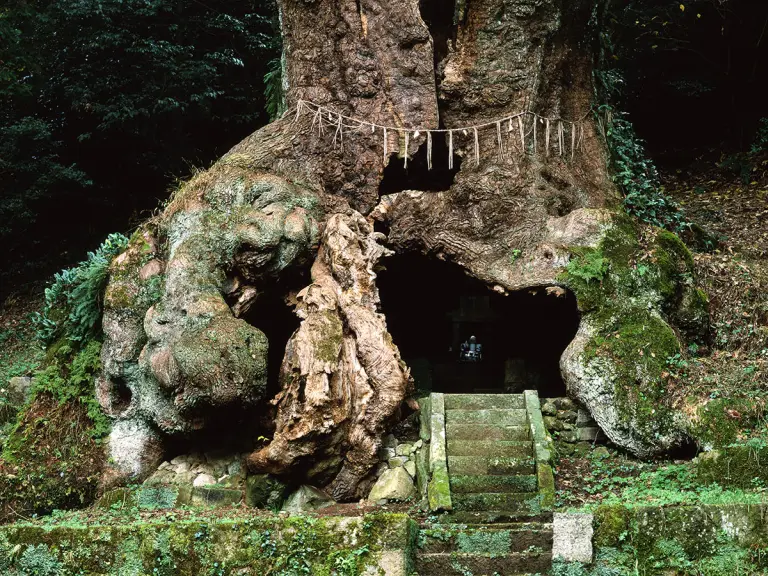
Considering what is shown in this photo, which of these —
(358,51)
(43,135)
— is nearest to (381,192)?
(358,51)

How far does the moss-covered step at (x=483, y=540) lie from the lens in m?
6.99

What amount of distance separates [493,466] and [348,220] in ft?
10.8

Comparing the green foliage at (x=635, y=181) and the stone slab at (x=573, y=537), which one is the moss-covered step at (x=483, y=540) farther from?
the green foliage at (x=635, y=181)

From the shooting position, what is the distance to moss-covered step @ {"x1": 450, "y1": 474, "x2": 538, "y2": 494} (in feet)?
26.3

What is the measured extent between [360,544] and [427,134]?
6106mm

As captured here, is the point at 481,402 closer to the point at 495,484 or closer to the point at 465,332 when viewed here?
the point at 495,484

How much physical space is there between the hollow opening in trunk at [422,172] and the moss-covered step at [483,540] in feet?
17.5

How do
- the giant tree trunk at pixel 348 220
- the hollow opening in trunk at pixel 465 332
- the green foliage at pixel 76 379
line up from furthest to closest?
the hollow opening in trunk at pixel 465 332 → the green foliage at pixel 76 379 → the giant tree trunk at pixel 348 220

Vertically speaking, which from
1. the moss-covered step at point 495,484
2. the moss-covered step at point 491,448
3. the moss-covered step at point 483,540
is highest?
the moss-covered step at point 491,448

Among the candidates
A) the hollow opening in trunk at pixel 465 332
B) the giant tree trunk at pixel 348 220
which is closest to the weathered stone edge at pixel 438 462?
the giant tree trunk at pixel 348 220

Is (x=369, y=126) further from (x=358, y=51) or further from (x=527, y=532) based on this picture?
(x=527, y=532)

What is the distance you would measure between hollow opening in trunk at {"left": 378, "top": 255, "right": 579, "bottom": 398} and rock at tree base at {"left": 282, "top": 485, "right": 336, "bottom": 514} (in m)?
3.66

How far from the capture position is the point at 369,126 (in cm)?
1098

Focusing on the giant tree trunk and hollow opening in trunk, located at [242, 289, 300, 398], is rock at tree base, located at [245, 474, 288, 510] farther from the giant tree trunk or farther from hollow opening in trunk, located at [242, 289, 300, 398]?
hollow opening in trunk, located at [242, 289, 300, 398]
